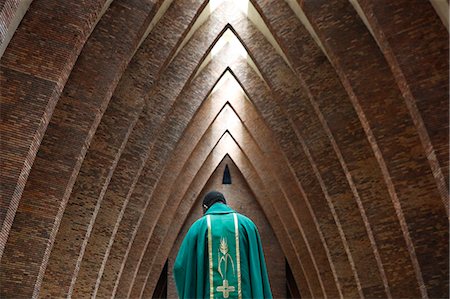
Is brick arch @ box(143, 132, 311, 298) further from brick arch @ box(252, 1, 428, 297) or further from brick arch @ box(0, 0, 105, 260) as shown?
brick arch @ box(0, 0, 105, 260)

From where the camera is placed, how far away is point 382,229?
1433cm

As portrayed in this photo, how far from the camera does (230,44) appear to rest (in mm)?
21438

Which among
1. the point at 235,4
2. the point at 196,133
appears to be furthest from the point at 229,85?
the point at 235,4

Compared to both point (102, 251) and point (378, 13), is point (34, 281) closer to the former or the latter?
point (102, 251)

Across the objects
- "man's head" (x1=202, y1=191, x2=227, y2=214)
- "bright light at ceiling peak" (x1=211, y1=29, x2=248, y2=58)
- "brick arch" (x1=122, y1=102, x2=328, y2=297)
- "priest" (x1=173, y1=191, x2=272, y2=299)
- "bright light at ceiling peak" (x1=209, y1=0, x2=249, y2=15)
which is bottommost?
"priest" (x1=173, y1=191, x2=272, y2=299)

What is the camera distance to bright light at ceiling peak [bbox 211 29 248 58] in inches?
827

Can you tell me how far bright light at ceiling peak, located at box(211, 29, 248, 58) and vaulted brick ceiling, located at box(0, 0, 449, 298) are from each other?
0.22 ft

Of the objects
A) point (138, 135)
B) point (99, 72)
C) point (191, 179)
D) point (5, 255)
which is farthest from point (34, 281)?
point (191, 179)

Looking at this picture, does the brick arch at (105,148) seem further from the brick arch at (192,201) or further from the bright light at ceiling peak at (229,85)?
the brick arch at (192,201)

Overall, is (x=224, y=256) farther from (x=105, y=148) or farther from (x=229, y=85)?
(x=229, y=85)

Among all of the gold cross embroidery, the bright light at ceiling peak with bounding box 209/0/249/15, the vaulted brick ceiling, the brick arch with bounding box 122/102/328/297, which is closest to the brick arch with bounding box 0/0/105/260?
the vaulted brick ceiling

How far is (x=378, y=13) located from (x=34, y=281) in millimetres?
7426

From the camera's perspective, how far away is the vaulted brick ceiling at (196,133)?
10.9 metres

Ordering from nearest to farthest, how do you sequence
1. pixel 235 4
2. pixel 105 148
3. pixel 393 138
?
pixel 393 138 < pixel 105 148 < pixel 235 4
